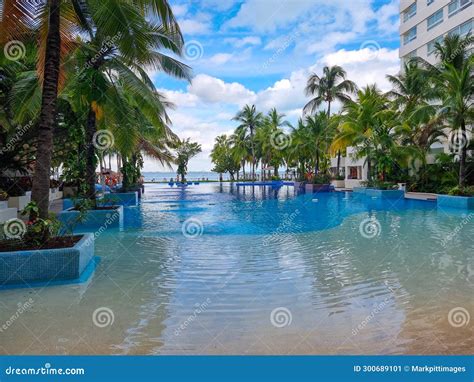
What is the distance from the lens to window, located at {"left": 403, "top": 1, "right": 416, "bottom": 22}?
3716 cm

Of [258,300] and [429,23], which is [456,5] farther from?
[258,300]

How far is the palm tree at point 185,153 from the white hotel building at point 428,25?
2519 centimetres

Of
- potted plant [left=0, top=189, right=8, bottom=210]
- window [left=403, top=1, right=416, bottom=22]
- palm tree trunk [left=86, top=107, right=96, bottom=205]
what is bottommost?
potted plant [left=0, top=189, right=8, bottom=210]

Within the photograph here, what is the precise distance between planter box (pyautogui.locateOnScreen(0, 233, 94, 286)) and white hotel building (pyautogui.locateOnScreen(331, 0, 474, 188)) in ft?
96.6

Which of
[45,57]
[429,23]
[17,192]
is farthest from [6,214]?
[429,23]

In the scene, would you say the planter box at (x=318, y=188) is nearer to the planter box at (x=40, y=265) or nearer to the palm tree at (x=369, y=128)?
the palm tree at (x=369, y=128)

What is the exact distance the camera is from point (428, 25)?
34.4 metres

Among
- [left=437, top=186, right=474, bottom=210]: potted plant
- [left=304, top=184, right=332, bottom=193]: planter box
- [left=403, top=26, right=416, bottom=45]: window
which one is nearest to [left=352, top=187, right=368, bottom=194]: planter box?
[left=304, top=184, right=332, bottom=193]: planter box

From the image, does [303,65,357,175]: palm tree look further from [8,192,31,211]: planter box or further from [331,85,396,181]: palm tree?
[8,192,31,211]: planter box

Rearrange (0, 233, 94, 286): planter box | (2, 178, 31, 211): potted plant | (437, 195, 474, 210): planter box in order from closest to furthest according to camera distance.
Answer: (0, 233, 94, 286): planter box, (2, 178, 31, 211): potted plant, (437, 195, 474, 210): planter box

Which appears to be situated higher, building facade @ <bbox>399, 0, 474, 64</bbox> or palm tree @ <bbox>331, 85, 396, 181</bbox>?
building facade @ <bbox>399, 0, 474, 64</bbox>

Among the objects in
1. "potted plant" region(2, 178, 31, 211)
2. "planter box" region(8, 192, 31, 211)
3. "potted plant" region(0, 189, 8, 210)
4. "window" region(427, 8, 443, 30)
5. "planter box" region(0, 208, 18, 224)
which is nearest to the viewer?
"planter box" region(0, 208, 18, 224)

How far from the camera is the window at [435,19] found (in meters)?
32.4
